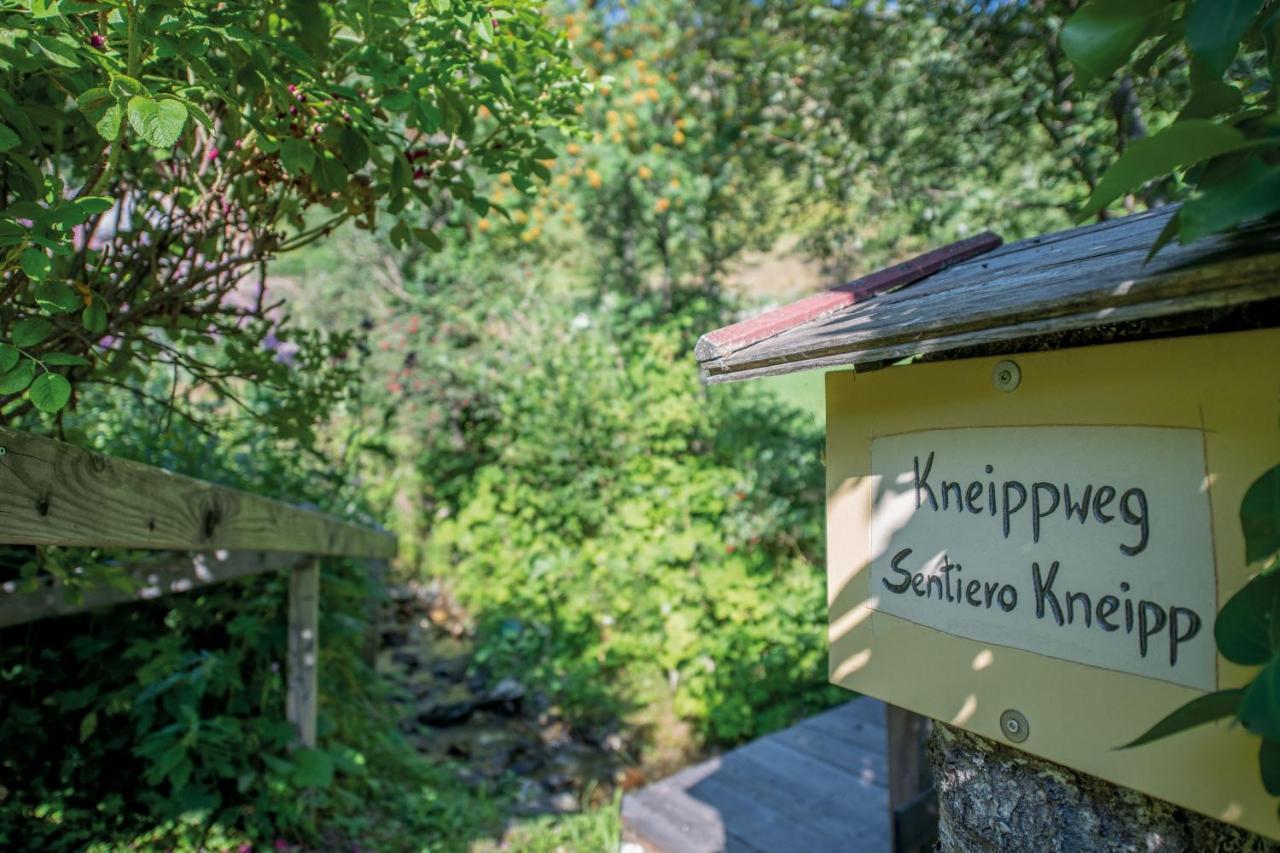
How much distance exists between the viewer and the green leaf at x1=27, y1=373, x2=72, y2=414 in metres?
1.02

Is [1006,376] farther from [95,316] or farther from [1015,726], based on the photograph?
[95,316]

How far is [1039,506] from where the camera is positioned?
1.01m

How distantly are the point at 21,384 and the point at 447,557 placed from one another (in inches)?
223

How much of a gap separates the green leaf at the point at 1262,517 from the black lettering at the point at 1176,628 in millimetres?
141

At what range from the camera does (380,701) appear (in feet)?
13.4

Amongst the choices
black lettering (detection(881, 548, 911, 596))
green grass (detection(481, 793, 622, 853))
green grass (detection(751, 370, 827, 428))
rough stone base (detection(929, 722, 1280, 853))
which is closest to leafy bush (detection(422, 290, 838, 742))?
green grass (detection(751, 370, 827, 428))

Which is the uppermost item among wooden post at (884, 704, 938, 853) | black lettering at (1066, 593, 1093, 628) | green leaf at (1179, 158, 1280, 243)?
green leaf at (1179, 158, 1280, 243)

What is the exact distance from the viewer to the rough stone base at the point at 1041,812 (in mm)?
978

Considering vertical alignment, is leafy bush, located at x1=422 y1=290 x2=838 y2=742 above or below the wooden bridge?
above

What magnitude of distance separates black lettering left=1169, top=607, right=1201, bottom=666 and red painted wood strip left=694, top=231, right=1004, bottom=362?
0.66 m

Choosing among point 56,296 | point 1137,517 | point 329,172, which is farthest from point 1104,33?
point 56,296

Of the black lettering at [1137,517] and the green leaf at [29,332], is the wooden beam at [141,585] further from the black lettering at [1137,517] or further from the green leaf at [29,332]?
the black lettering at [1137,517]

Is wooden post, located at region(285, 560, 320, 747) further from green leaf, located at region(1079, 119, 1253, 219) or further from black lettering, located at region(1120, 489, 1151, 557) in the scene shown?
green leaf, located at region(1079, 119, 1253, 219)

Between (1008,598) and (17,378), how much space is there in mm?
1361
